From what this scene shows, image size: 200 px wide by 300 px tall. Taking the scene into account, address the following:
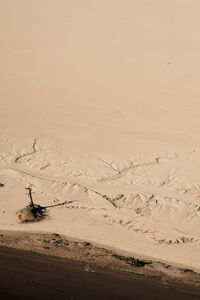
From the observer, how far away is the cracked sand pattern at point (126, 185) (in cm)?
1052

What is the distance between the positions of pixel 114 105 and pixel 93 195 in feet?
26.9

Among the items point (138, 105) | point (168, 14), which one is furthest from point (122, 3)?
point (138, 105)

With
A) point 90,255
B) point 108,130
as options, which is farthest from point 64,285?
point 108,130

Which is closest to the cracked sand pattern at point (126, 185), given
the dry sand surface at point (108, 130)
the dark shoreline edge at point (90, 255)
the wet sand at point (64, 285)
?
the dry sand surface at point (108, 130)

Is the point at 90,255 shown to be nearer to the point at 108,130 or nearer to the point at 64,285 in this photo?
the point at 64,285

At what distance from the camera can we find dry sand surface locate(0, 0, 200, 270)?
10.6m

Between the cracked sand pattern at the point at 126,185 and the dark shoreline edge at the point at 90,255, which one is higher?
the cracked sand pattern at the point at 126,185

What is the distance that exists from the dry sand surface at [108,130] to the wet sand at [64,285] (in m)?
3.63

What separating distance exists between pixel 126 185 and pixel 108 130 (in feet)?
15.2

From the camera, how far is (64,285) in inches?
183

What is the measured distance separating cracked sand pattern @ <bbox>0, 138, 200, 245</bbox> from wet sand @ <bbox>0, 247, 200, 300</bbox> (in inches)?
169

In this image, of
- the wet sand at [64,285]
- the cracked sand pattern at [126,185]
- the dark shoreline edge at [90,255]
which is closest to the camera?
the wet sand at [64,285]

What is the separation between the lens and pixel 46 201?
11633mm

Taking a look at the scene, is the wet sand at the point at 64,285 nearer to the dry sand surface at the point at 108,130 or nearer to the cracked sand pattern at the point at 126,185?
the dry sand surface at the point at 108,130
